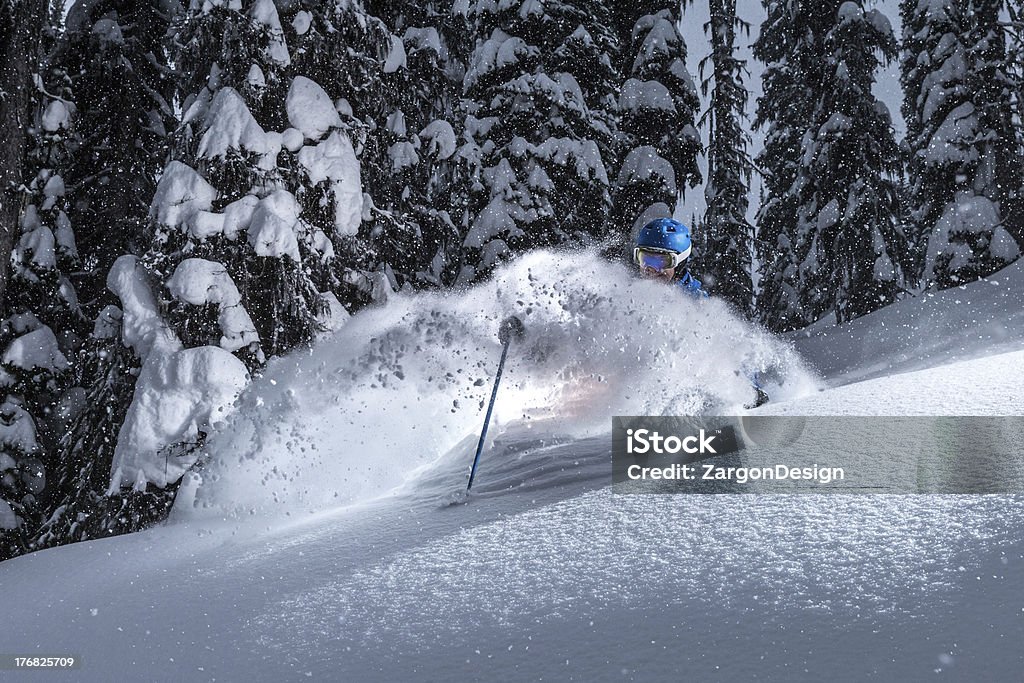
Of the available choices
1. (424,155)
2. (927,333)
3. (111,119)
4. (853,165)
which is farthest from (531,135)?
(853,165)

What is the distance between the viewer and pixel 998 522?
3.18 metres

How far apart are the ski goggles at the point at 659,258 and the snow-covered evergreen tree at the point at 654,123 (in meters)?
9.30

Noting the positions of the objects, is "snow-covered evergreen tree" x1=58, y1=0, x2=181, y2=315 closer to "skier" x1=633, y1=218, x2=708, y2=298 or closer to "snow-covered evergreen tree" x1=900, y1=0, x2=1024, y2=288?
"skier" x1=633, y1=218, x2=708, y2=298

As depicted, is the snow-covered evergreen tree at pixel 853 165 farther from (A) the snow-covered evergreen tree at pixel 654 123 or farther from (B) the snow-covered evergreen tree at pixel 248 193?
(B) the snow-covered evergreen tree at pixel 248 193

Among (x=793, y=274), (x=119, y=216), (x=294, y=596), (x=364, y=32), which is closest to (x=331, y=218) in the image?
(x=364, y=32)

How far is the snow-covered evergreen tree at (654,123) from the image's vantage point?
55.2ft

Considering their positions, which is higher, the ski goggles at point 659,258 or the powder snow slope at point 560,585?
the ski goggles at point 659,258

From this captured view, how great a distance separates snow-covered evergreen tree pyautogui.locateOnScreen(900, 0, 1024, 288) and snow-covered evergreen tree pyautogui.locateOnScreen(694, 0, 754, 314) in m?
5.62

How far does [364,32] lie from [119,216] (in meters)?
5.33

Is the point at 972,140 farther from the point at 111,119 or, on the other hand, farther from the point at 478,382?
the point at 111,119

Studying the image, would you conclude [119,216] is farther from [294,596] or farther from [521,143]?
[294,596]

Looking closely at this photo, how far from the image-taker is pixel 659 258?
7.12 m

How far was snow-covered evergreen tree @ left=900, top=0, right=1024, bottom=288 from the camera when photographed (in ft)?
50.3

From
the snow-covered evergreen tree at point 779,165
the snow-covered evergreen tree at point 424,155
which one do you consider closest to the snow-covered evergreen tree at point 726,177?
the snow-covered evergreen tree at point 779,165
